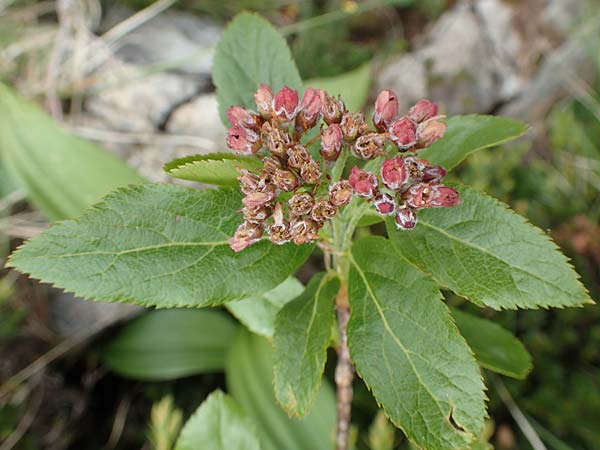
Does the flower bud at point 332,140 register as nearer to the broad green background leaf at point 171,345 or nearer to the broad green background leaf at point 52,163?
the broad green background leaf at point 52,163

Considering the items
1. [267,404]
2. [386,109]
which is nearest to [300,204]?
[386,109]

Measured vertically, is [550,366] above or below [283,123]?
below

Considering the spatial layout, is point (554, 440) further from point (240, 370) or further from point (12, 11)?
point (12, 11)

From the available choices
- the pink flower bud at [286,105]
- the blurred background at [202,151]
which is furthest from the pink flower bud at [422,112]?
the blurred background at [202,151]

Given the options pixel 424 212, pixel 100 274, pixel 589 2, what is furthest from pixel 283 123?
pixel 589 2

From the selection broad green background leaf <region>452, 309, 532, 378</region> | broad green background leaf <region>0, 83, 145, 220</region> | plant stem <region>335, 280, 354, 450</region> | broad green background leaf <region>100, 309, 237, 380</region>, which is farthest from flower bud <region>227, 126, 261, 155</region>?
broad green background leaf <region>100, 309, 237, 380</region>

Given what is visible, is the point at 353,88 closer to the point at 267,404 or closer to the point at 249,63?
the point at 249,63

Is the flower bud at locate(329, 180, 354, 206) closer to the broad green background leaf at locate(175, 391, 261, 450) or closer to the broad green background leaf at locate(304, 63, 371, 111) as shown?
the broad green background leaf at locate(175, 391, 261, 450)
